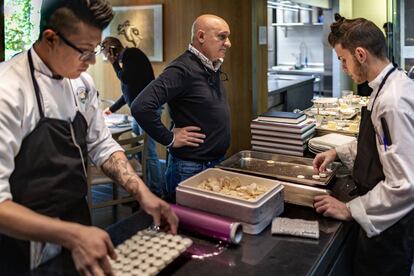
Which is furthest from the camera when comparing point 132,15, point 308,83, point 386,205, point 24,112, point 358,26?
point 308,83

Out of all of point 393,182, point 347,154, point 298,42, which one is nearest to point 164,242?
point 393,182

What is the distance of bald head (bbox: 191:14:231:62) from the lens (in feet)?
7.51

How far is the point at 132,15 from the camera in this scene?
5.25m

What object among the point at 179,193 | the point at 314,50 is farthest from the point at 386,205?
the point at 314,50

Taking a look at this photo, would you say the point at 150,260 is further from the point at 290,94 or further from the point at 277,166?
the point at 290,94

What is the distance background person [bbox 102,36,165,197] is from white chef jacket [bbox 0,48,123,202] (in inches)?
100

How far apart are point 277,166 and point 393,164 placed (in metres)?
0.66

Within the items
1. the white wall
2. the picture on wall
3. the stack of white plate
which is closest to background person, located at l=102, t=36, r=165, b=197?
the picture on wall

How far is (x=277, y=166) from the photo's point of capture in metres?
1.96

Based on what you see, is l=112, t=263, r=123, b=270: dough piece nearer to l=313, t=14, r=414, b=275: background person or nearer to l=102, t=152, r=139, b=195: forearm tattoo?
l=102, t=152, r=139, b=195: forearm tattoo

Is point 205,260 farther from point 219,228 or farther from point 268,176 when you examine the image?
point 268,176

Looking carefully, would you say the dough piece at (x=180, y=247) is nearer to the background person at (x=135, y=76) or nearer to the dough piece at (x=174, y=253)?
the dough piece at (x=174, y=253)

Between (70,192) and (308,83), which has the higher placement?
(308,83)

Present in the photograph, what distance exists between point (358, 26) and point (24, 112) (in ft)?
3.60
